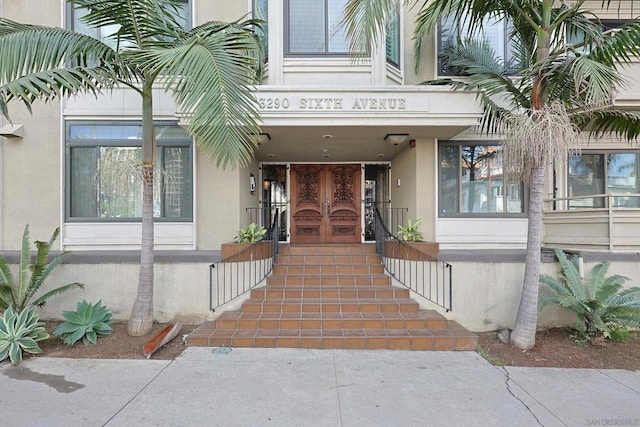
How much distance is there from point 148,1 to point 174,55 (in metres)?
1.42

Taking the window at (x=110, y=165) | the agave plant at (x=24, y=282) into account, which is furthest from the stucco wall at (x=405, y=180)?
the agave plant at (x=24, y=282)

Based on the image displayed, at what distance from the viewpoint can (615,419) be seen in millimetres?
3164

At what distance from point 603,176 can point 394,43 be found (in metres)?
5.26

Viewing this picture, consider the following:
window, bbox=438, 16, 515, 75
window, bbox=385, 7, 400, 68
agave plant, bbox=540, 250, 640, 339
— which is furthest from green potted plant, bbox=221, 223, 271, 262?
window, bbox=438, 16, 515, 75

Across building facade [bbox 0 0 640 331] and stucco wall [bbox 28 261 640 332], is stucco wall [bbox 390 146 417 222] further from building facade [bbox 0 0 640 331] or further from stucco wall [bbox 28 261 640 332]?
stucco wall [bbox 28 261 640 332]

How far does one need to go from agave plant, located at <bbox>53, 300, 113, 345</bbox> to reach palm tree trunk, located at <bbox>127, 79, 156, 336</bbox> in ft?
1.35

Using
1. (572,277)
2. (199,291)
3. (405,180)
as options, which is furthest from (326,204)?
(572,277)

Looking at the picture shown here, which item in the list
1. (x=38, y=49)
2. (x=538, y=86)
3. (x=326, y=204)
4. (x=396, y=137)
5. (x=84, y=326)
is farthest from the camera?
(x=326, y=204)

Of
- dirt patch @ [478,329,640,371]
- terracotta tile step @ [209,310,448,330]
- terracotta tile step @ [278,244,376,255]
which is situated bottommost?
dirt patch @ [478,329,640,371]

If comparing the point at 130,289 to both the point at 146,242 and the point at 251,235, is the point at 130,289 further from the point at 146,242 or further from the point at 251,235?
the point at 251,235

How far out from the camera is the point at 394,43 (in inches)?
258

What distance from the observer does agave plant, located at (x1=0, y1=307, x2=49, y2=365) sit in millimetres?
4203

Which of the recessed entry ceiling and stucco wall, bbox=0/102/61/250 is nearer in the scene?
the recessed entry ceiling

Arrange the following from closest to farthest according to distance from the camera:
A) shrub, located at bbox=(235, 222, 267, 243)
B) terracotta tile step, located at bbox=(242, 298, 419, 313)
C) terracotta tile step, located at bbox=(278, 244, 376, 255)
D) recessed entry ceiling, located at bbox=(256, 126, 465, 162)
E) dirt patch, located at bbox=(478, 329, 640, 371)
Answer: dirt patch, located at bbox=(478, 329, 640, 371) → terracotta tile step, located at bbox=(242, 298, 419, 313) → recessed entry ceiling, located at bbox=(256, 126, 465, 162) → shrub, located at bbox=(235, 222, 267, 243) → terracotta tile step, located at bbox=(278, 244, 376, 255)
